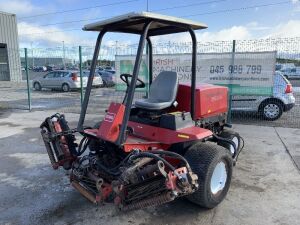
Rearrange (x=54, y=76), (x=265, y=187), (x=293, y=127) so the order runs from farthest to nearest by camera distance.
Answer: (x=54, y=76), (x=293, y=127), (x=265, y=187)

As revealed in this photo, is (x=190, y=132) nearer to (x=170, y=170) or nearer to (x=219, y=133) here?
(x=170, y=170)

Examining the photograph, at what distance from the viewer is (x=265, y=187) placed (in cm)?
410

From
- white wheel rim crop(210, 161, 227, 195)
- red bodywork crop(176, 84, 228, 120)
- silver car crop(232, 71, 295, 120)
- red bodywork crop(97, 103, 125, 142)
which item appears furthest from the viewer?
silver car crop(232, 71, 295, 120)

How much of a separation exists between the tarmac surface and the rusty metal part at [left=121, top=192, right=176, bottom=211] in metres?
0.36

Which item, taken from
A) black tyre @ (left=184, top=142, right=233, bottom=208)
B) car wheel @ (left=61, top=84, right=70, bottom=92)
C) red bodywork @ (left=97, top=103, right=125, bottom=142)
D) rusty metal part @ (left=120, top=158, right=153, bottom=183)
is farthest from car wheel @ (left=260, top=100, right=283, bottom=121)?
car wheel @ (left=61, top=84, right=70, bottom=92)

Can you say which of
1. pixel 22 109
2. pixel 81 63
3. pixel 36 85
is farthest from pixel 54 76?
pixel 81 63

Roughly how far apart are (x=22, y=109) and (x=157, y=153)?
28.7 ft

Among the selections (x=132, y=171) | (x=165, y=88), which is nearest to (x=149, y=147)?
(x=132, y=171)

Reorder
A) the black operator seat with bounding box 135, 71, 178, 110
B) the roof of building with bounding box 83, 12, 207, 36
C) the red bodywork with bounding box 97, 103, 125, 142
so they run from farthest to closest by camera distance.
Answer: the black operator seat with bounding box 135, 71, 178, 110 → the red bodywork with bounding box 97, 103, 125, 142 → the roof of building with bounding box 83, 12, 207, 36

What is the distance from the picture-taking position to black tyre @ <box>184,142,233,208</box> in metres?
3.27

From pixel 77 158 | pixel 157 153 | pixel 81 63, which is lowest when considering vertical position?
pixel 77 158

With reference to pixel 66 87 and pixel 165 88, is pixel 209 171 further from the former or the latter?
pixel 66 87

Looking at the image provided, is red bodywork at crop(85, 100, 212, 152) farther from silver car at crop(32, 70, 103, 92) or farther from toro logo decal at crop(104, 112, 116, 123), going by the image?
silver car at crop(32, 70, 103, 92)

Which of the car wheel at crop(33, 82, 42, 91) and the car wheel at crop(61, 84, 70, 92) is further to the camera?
the car wheel at crop(33, 82, 42, 91)
